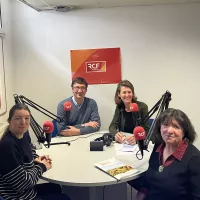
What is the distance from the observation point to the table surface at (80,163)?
1.68 meters

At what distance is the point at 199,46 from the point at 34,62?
2.11 meters

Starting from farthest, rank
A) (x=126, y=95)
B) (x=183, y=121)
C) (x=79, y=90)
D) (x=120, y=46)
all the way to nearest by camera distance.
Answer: (x=120, y=46), (x=79, y=90), (x=126, y=95), (x=183, y=121)

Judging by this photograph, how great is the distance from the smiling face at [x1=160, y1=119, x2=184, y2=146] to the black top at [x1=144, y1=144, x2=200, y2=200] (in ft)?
0.26

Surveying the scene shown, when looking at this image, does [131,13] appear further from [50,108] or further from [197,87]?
[50,108]

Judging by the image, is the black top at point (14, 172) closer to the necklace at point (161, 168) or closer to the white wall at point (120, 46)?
the necklace at point (161, 168)

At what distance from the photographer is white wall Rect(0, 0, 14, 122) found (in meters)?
3.18

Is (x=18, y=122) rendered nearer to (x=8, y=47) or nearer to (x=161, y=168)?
(x=161, y=168)

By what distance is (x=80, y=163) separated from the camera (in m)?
1.97

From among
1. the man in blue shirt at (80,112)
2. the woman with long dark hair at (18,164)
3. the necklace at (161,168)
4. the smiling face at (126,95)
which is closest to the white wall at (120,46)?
the man in blue shirt at (80,112)

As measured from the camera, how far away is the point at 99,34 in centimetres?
338

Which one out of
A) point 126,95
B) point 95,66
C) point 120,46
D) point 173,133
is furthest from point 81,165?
point 120,46

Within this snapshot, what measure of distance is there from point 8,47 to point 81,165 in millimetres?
2011

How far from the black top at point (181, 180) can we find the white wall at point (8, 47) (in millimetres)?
2235

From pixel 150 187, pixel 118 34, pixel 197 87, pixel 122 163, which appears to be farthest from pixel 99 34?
pixel 150 187
